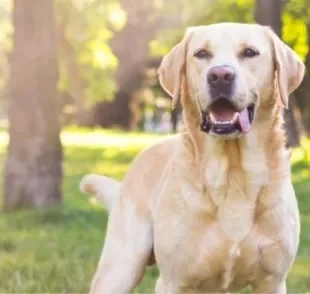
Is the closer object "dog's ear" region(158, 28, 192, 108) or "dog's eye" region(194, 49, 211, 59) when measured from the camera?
"dog's eye" region(194, 49, 211, 59)

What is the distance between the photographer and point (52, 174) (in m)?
9.68

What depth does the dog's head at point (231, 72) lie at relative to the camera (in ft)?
13.8

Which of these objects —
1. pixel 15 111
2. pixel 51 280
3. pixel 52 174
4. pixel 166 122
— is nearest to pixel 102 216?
pixel 52 174

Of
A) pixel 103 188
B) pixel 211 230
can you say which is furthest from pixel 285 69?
pixel 103 188

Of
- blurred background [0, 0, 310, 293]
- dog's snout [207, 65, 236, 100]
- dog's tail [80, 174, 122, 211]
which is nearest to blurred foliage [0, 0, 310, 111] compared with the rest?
blurred background [0, 0, 310, 293]

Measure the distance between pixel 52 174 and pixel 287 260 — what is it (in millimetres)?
5548

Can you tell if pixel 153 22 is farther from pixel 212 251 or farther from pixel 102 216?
pixel 212 251

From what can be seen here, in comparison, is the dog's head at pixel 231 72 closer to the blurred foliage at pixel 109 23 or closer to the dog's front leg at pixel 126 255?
the dog's front leg at pixel 126 255

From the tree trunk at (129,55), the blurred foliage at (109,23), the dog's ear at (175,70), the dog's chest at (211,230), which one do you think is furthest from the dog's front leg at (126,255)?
the tree trunk at (129,55)

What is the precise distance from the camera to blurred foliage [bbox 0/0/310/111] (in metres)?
17.9

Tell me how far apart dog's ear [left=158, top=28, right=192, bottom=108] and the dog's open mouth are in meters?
0.29

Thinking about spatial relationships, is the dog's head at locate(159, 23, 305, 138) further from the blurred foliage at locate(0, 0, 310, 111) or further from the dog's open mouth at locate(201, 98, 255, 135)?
the blurred foliage at locate(0, 0, 310, 111)

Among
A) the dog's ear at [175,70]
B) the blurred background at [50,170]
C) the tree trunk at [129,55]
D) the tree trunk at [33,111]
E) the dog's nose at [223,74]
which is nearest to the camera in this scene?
the dog's nose at [223,74]

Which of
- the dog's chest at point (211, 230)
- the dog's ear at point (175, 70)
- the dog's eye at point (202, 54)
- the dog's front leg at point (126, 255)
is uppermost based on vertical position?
the dog's eye at point (202, 54)
